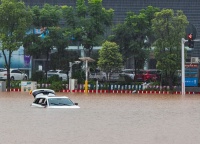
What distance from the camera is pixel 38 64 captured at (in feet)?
230

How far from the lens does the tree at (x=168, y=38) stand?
54219 millimetres

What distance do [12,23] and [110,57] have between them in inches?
390

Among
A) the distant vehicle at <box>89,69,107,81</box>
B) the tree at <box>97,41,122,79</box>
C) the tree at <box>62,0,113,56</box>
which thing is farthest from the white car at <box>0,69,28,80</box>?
the tree at <box>97,41,122,79</box>

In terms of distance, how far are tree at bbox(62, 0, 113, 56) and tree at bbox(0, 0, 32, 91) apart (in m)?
5.02

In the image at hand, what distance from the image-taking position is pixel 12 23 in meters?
55.7

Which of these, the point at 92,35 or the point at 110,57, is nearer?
the point at 110,57

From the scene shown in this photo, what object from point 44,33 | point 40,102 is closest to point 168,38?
point 44,33

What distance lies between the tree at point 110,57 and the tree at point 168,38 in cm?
384

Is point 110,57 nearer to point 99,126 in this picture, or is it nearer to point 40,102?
point 40,102

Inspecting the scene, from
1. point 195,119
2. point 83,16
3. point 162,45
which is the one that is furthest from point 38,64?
point 195,119

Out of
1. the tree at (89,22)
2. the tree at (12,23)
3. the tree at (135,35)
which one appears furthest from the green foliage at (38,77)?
the tree at (135,35)

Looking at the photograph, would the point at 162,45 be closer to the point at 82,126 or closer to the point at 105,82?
the point at 105,82

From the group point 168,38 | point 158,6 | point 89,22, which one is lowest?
point 168,38

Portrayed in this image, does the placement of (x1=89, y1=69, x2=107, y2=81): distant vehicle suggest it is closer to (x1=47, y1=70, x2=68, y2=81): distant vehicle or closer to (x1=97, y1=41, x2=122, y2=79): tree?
(x1=47, y1=70, x2=68, y2=81): distant vehicle
